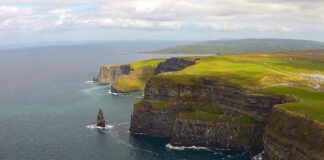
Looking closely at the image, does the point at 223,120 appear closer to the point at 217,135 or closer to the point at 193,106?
the point at 217,135

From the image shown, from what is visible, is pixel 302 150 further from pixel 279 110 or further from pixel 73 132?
pixel 73 132

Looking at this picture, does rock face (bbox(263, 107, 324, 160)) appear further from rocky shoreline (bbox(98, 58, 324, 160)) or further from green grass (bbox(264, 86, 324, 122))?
green grass (bbox(264, 86, 324, 122))

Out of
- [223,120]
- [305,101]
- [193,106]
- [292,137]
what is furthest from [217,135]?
[292,137]

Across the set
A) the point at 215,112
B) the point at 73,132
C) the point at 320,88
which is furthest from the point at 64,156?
the point at 320,88

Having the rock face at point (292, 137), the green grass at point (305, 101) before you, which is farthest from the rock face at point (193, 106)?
the rock face at point (292, 137)

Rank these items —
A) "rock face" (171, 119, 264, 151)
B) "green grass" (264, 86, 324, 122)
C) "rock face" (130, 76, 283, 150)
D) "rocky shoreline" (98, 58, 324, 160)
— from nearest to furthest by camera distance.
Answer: "rocky shoreline" (98, 58, 324, 160) < "green grass" (264, 86, 324, 122) < "rock face" (171, 119, 264, 151) < "rock face" (130, 76, 283, 150)

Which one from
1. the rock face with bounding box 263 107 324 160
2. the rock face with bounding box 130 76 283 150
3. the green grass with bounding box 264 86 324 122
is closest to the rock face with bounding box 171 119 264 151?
the rock face with bounding box 130 76 283 150
